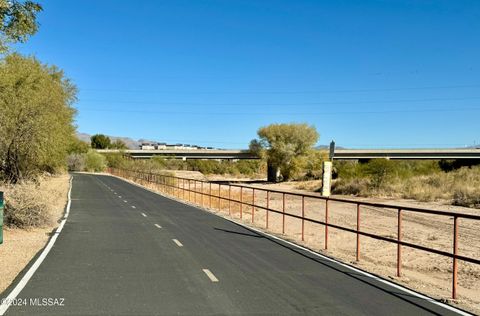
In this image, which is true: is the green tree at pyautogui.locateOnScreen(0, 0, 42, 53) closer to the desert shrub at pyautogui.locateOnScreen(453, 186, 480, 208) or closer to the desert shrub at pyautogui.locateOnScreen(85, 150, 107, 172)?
the desert shrub at pyautogui.locateOnScreen(453, 186, 480, 208)

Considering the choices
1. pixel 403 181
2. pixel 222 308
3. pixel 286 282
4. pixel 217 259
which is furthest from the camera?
pixel 403 181

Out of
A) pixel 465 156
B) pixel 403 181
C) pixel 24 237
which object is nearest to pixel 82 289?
pixel 24 237

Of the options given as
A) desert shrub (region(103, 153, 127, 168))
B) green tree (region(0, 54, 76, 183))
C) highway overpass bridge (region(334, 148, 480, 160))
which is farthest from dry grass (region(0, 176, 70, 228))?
desert shrub (region(103, 153, 127, 168))

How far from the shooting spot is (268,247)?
49.8ft

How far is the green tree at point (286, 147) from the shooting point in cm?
9262

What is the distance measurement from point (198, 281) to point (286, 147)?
275 feet

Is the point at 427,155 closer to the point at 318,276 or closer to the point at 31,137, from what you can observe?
the point at 31,137

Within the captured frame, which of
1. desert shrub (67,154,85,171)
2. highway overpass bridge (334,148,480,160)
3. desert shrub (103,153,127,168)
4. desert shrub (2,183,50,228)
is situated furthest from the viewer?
desert shrub (103,153,127,168)

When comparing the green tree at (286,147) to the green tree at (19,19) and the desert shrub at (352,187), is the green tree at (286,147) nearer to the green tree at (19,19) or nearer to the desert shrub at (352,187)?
the desert shrub at (352,187)

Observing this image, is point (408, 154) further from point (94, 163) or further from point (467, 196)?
point (467, 196)

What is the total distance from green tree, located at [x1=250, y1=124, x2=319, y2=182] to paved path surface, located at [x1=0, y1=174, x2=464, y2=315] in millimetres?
75996

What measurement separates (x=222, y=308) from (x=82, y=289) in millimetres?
2651

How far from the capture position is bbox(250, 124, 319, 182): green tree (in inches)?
3647

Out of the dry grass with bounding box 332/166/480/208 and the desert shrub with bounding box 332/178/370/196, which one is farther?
the desert shrub with bounding box 332/178/370/196
